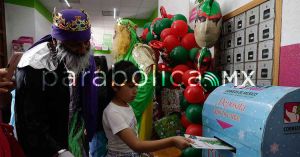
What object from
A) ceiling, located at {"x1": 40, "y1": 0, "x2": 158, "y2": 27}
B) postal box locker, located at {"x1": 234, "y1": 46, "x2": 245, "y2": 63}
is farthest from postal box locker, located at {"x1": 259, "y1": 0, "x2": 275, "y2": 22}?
ceiling, located at {"x1": 40, "y1": 0, "x2": 158, "y2": 27}

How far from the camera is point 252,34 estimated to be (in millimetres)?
1794

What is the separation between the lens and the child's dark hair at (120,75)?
55.5 inches

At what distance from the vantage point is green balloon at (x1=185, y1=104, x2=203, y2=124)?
6.85ft

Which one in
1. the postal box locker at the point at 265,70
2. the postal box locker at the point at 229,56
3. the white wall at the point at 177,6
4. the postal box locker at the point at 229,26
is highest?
the white wall at the point at 177,6

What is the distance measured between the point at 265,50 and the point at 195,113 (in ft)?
2.55

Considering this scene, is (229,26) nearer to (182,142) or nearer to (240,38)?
(240,38)

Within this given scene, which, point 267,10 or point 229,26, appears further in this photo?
point 229,26

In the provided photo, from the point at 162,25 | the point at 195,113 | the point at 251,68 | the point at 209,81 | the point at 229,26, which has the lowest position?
the point at 195,113

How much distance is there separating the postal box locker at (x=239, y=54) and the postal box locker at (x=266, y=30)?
228 millimetres

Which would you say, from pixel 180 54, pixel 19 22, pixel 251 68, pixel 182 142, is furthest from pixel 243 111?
pixel 19 22

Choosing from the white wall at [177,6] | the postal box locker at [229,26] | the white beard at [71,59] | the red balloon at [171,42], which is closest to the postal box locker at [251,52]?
the postal box locker at [229,26]

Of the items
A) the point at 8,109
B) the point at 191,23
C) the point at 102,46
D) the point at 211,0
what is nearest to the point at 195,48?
the point at 211,0

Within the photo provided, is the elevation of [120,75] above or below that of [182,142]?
above

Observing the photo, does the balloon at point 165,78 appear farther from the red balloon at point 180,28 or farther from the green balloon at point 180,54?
the red balloon at point 180,28
